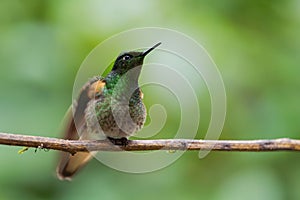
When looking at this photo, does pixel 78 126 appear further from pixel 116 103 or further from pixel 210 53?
pixel 210 53

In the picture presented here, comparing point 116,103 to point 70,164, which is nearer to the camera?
point 116,103

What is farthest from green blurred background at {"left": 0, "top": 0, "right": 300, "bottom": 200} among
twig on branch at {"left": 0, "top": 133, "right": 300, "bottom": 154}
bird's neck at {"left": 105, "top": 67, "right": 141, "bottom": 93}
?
twig on branch at {"left": 0, "top": 133, "right": 300, "bottom": 154}

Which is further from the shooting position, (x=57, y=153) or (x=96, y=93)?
(x=57, y=153)

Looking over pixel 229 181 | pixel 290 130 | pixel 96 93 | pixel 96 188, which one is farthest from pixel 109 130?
pixel 290 130

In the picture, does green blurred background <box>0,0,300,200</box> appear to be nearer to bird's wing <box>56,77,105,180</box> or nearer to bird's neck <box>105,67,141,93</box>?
bird's wing <box>56,77,105,180</box>

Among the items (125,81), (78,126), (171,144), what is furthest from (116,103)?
(171,144)

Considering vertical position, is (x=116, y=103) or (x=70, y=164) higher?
(x=116, y=103)

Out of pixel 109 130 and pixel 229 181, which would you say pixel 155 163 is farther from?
pixel 109 130

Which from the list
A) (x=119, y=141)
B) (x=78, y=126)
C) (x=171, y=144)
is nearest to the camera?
(x=171, y=144)
